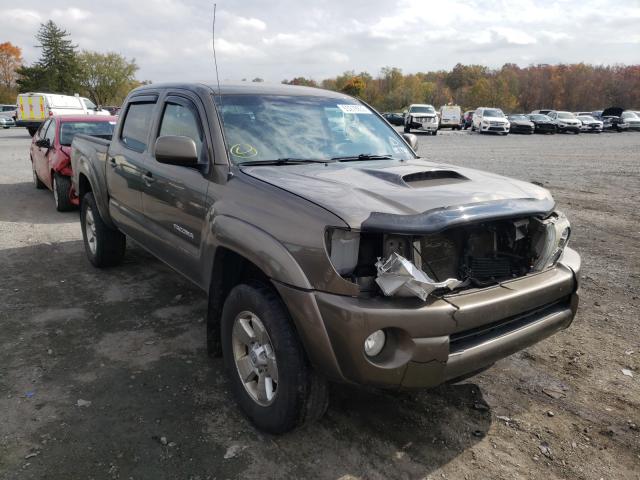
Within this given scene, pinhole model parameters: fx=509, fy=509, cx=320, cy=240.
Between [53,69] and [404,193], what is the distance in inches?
2940

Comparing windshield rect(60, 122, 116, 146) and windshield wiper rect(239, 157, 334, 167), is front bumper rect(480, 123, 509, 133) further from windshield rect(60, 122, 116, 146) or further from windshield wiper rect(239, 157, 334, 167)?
windshield wiper rect(239, 157, 334, 167)

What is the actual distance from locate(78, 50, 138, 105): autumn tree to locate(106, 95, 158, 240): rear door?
2802 inches

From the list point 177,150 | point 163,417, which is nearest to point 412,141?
point 177,150

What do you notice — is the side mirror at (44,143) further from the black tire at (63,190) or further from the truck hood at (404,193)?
the truck hood at (404,193)

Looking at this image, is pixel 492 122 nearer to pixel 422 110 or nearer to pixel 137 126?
pixel 422 110

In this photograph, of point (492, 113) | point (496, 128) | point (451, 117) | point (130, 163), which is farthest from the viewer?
point (451, 117)

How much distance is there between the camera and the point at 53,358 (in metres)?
3.67

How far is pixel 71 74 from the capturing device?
66438mm

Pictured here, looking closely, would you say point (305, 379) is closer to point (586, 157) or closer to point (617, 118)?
point (586, 157)

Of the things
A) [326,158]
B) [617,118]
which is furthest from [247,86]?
[617,118]

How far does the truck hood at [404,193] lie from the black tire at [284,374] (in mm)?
585

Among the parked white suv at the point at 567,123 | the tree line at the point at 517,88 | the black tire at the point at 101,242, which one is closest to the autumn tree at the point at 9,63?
the tree line at the point at 517,88

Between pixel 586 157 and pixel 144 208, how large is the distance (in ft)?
57.4

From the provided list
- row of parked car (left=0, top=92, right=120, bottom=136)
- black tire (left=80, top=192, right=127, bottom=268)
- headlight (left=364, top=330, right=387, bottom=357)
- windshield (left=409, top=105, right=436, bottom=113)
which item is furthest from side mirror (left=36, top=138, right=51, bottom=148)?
windshield (left=409, top=105, right=436, bottom=113)
